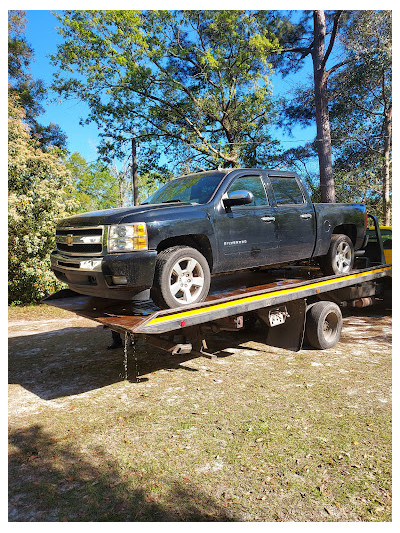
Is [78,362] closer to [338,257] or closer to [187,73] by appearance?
[338,257]

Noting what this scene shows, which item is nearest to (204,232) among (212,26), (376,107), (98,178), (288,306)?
(288,306)

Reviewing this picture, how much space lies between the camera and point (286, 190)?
6129 mm

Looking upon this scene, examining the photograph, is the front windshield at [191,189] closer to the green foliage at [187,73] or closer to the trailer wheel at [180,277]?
the trailer wheel at [180,277]

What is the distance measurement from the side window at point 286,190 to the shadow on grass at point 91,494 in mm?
4038

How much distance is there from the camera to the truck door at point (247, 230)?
4.93 m

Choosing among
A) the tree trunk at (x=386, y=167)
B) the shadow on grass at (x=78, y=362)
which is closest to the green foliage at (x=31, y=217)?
the shadow on grass at (x=78, y=362)

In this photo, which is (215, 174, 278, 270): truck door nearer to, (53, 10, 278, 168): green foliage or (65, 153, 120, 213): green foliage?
(53, 10, 278, 168): green foliage

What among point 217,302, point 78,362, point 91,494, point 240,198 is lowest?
point 91,494

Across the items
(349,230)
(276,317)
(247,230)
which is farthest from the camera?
(349,230)

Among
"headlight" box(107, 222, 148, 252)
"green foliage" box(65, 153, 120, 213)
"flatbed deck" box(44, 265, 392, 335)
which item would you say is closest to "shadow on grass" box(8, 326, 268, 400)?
"flatbed deck" box(44, 265, 392, 335)

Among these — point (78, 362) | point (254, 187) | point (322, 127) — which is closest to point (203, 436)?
point (78, 362)

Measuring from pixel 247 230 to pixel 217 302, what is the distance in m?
1.15

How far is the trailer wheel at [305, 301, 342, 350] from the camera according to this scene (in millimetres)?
6160

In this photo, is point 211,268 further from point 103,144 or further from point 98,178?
point 98,178
